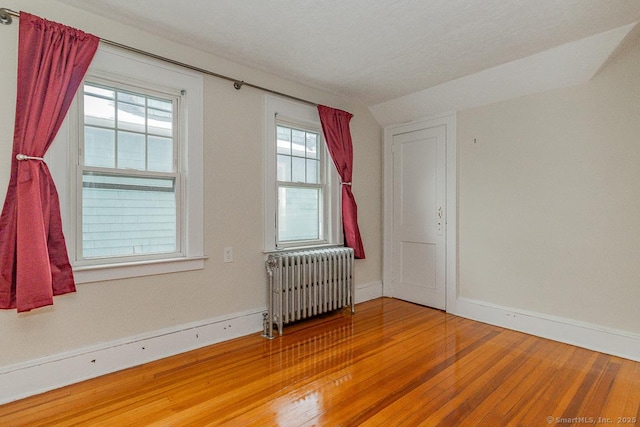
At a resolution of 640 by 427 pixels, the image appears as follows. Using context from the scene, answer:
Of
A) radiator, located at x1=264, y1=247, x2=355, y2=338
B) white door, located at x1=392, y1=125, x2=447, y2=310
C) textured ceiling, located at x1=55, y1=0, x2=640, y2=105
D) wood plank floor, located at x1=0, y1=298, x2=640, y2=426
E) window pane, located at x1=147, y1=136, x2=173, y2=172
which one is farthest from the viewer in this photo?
white door, located at x1=392, y1=125, x2=447, y2=310

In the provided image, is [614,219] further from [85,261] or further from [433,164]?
[85,261]

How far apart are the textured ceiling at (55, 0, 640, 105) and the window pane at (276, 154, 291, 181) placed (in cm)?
88

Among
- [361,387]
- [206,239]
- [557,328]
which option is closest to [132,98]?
[206,239]

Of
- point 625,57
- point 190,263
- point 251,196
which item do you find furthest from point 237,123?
point 625,57

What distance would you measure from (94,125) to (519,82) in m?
3.72

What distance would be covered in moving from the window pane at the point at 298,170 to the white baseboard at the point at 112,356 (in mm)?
1503

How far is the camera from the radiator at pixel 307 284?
311 cm

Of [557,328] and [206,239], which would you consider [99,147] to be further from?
[557,328]

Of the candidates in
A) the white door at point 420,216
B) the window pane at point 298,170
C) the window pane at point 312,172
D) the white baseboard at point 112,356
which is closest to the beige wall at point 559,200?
the white door at point 420,216

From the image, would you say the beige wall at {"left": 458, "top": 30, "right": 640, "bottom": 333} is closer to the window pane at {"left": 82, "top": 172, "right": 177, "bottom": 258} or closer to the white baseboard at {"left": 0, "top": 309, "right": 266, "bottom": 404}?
the white baseboard at {"left": 0, "top": 309, "right": 266, "bottom": 404}

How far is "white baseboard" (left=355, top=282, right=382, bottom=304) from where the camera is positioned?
4191mm

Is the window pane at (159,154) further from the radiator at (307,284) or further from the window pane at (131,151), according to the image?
the radiator at (307,284)

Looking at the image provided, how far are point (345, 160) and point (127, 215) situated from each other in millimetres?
2338

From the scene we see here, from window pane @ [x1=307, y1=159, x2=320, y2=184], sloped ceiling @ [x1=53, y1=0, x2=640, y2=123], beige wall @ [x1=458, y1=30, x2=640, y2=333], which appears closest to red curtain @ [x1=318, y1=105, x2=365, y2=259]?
window pane @ [x1=307, y1=159, x2=320, y2=184]
